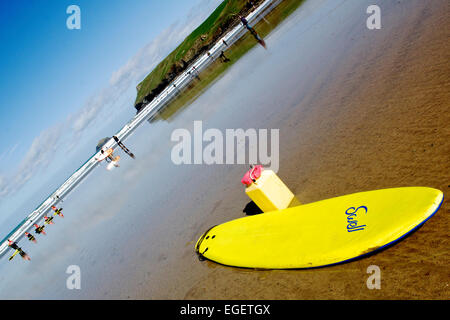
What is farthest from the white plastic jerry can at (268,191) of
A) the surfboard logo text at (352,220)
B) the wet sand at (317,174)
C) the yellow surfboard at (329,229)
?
the surfboard logo text at (352,220)

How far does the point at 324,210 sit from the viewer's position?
21.7 feet

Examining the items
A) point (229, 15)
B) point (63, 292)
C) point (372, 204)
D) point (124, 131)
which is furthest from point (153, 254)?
point (229, 15)

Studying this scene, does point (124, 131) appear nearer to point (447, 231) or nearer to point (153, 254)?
point (153, 254)

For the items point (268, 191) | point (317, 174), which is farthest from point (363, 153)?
point (268, 191)

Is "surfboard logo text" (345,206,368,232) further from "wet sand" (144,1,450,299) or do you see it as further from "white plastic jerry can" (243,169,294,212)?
"white plastic jerry can" (243,169,294,212)

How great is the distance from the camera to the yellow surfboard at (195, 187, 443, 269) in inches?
197

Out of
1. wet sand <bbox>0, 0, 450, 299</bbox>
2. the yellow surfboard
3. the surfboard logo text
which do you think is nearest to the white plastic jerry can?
the yellow surfboard

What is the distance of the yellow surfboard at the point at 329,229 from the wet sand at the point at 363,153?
0.43 meters

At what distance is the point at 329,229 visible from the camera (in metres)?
5.99

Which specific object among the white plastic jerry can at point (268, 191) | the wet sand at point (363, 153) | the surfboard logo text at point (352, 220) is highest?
the white plastic jerry can at point (268, 191)

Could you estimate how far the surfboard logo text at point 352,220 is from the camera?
18.1 ft

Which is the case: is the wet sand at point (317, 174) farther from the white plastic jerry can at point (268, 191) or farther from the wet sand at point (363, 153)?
the white plastic jerry can at point (268, 191)

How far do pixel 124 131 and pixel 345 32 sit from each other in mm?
54197

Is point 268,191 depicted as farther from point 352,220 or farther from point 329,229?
point 352,220
